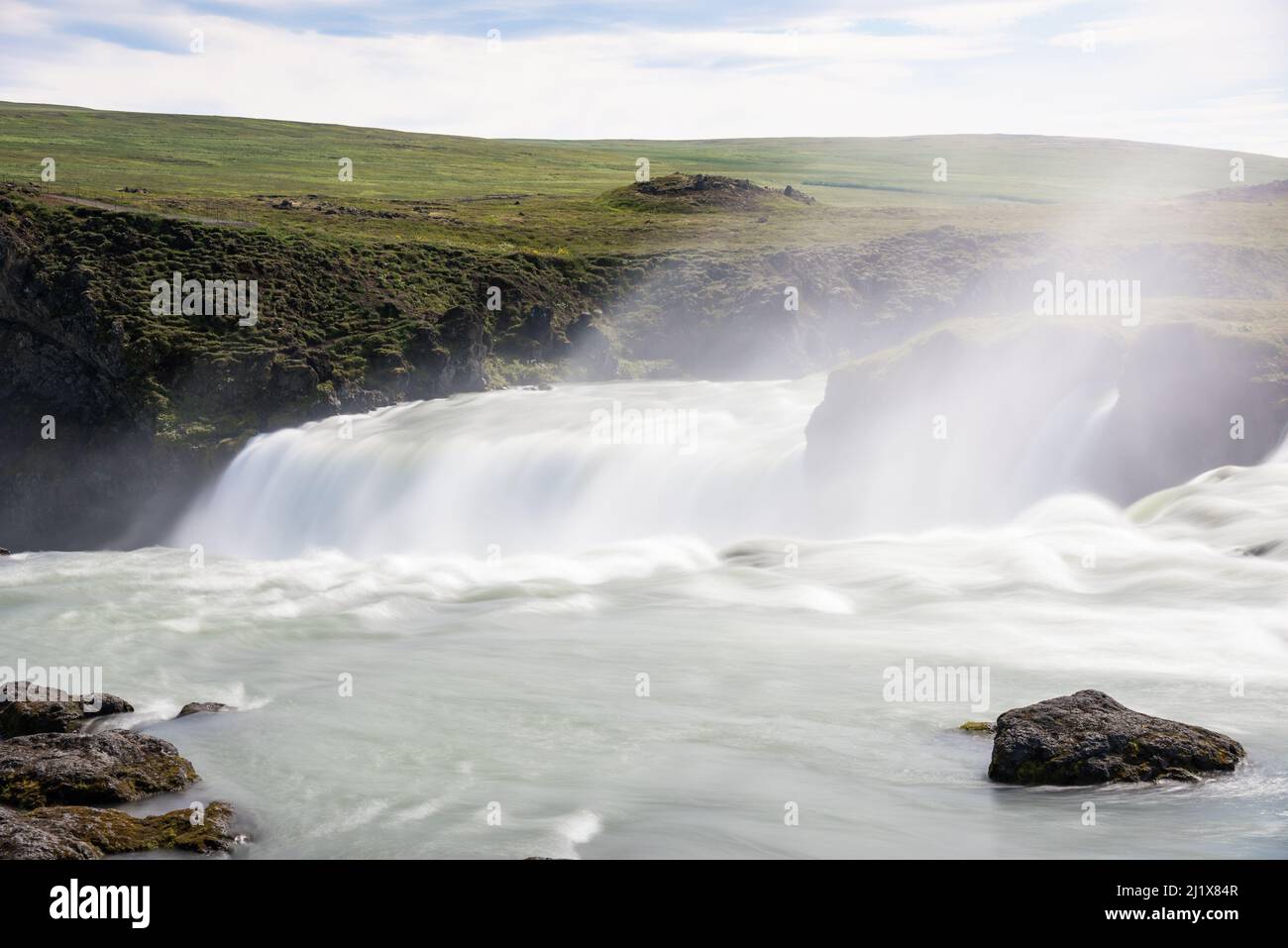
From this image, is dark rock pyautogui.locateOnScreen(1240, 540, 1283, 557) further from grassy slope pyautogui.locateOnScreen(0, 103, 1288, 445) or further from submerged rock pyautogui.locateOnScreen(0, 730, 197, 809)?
submerged rock pyautogui.locateOnScreen(0, 730, 197, 809)

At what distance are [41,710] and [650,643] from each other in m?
9.38

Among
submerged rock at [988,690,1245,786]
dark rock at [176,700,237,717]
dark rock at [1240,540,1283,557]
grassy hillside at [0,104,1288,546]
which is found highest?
grassy hillside at [0,104,1288,546]

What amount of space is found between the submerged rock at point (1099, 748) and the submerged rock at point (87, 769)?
945cm

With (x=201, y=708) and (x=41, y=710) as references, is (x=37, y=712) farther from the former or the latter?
(x=201, y=708)

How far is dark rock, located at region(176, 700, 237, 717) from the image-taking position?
18094 mm

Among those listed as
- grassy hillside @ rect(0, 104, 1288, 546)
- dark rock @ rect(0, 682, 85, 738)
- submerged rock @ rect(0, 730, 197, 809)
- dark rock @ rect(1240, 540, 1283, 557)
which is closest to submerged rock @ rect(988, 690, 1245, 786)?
dark rock @ rect(1240, 540, 1283, 557)

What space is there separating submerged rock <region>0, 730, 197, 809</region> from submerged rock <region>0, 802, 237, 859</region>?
55 cm

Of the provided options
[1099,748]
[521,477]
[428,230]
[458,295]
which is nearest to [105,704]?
[1099,748]

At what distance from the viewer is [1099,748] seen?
44.4 feet

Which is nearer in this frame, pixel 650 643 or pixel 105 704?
pixel 105 704

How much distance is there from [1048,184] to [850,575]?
349 feet

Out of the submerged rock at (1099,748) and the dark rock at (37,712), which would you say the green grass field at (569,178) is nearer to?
the dark rock at (37,712)

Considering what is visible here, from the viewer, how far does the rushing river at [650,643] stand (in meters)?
13.1

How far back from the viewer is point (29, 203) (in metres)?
49.3
